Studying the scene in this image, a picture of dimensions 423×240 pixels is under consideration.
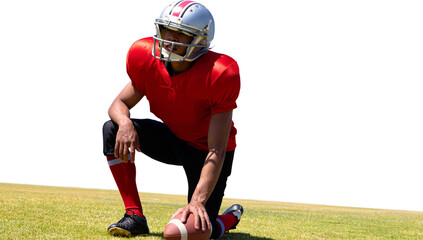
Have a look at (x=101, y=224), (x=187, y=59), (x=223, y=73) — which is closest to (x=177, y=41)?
(x=187, y=59)

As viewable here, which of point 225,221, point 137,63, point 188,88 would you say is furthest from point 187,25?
point 225,221

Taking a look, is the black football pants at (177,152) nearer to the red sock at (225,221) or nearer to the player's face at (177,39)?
the red sock at (225,221)

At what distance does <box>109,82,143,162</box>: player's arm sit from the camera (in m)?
3.61

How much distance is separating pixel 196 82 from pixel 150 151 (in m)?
0.98

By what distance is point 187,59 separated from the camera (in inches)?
143

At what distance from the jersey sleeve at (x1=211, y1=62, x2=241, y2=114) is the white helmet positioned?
0.96 ft

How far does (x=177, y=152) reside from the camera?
14.0 feet

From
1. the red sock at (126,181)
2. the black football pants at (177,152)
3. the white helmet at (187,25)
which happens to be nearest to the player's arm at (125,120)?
the black football pants at (177,152)

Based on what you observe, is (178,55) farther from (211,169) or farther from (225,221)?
(225,221)

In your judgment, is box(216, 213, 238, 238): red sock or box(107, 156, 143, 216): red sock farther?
box(216, 213, 238, 238): red sock

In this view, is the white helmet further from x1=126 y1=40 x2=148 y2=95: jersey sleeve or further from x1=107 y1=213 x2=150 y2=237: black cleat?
x1=107 y1=213 x2=150 y2=237: black cleat

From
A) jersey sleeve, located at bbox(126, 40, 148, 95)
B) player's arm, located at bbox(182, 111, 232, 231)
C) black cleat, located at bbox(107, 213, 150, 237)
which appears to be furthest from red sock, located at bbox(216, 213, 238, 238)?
jersey sleeve, located at bbox(126, 40, 148, 95)

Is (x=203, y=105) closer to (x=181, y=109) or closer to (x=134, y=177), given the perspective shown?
(x=181, y=109)

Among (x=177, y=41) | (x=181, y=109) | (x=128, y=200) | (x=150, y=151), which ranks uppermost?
(x=177, y=41)
